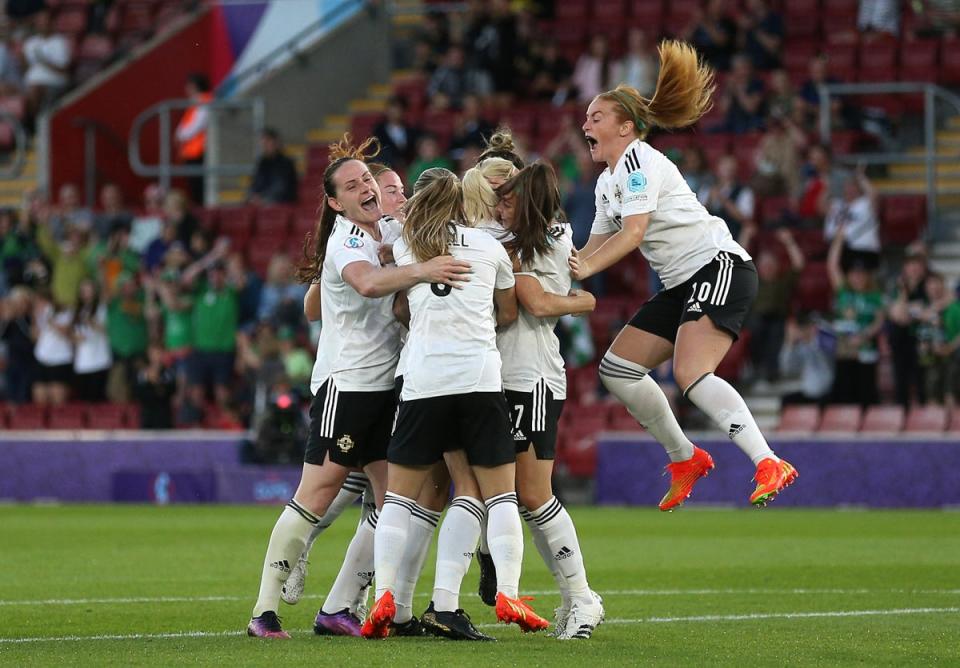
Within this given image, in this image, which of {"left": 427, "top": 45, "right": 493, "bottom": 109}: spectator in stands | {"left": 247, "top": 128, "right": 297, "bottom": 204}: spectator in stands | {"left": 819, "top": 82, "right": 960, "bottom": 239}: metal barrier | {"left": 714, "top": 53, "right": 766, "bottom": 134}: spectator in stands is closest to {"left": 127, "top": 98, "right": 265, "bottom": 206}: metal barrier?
{"left": 247, "top": 128, "right": 297, "bottom": 204}: spectator in stands

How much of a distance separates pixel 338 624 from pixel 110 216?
1571 cm

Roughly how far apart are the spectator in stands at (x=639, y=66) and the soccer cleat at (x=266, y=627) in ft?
45.5

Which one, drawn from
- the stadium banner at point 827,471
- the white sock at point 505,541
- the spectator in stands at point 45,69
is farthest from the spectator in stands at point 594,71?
the white sock at point 505,541

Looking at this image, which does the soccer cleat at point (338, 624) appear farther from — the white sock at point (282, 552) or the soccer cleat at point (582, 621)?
the soccer cleat at point (582, 621)

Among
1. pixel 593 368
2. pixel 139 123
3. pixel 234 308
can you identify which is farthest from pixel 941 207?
pixel 139 123

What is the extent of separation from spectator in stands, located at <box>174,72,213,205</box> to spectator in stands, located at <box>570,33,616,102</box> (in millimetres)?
5138

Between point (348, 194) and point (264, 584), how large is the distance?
5.86 ft

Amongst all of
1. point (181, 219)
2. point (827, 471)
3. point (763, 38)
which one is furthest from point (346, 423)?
point (763, 38)

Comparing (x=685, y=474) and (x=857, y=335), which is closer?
(x=685, y=474)

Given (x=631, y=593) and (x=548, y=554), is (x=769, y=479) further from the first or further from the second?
(x=631, y=593)

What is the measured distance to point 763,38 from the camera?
2134 centimetres

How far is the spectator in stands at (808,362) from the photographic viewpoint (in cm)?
1823

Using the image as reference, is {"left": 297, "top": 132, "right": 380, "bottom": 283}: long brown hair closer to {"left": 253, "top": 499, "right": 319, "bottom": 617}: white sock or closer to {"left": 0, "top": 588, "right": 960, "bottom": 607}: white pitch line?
{"left": 253, "top": 499, "right": 319, "bottom": 617}: white sock

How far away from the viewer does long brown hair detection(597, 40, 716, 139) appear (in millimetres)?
8578
